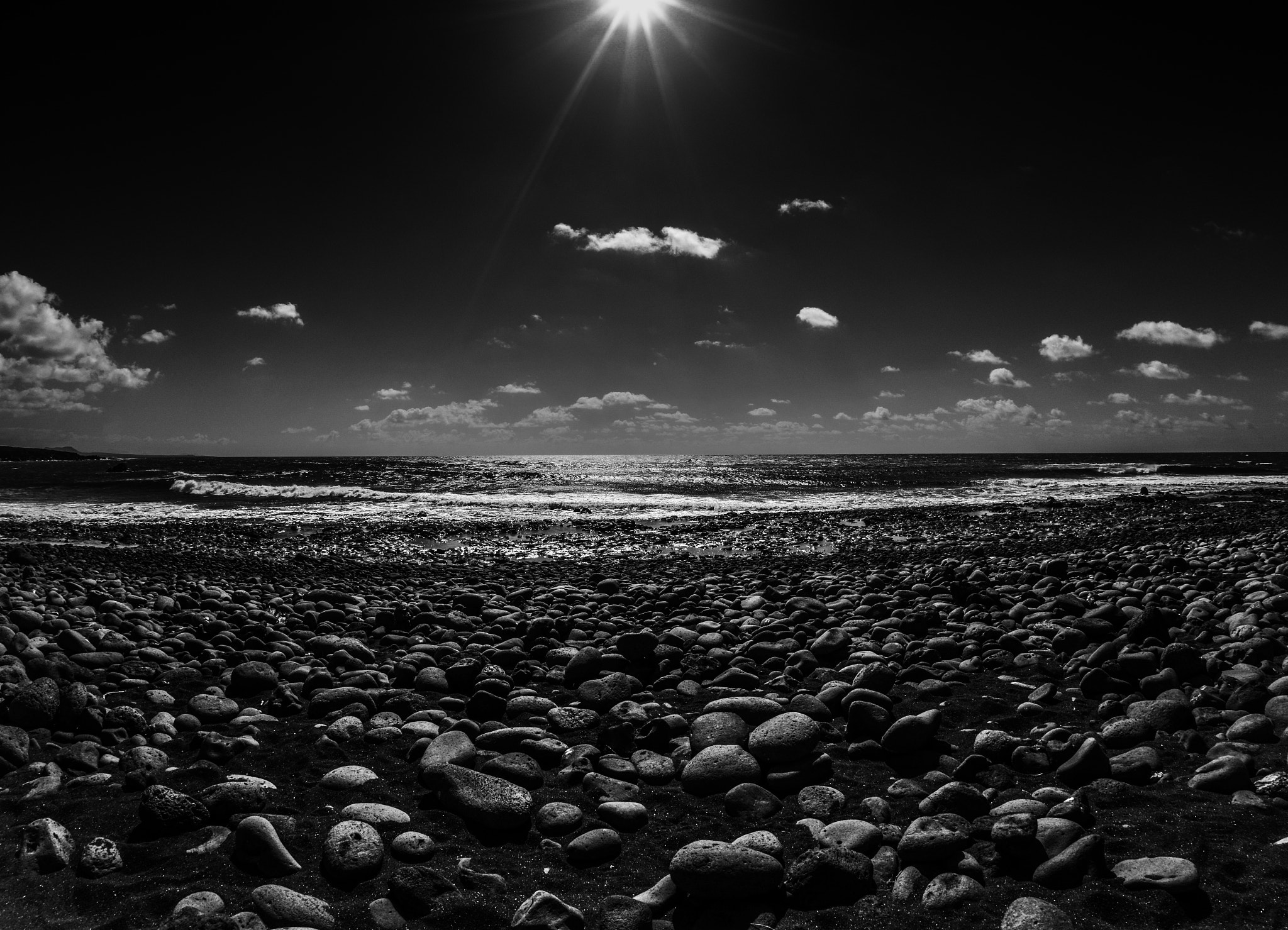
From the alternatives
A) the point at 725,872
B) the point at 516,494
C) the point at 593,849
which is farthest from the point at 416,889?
the point at 516,494

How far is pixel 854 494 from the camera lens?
105 ft

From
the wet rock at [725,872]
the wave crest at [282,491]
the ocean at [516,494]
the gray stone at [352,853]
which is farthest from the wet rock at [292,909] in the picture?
the wave crest at [282,491]

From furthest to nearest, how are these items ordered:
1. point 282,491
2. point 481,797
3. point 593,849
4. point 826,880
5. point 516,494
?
point 282,491 < point 516,494 < point 481,797 < point 593,849 < point 826,880

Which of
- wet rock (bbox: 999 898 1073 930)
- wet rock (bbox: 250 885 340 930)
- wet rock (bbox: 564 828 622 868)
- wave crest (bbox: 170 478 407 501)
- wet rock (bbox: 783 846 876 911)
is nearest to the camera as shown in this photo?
wet rock (bbox: 999 898 1073 930)

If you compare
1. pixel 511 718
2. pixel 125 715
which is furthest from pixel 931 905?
pixel 125 715

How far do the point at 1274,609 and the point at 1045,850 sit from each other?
16.8 ft

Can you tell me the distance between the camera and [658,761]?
3799 mm

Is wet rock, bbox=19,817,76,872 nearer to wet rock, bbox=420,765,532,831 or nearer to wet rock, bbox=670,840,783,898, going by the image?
wet rock, bbox=420,765,532,831

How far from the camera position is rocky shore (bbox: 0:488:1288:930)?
262cm

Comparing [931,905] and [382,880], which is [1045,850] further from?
[382,880]

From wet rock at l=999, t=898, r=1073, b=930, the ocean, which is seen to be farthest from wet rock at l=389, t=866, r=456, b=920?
the ocean

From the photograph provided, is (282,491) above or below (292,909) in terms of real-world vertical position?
above

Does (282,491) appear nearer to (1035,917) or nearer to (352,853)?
(352,853)

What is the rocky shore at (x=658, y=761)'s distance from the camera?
2619 mm
